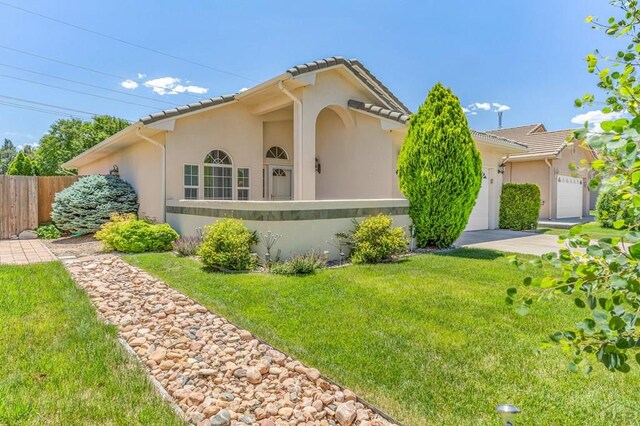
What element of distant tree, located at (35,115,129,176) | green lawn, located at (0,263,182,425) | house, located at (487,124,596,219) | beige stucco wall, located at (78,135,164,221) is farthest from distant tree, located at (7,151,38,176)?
house, located at (487,124,596,219)

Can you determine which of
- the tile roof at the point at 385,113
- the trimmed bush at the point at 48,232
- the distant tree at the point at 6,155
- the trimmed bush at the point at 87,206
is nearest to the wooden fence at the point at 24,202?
the trimmed bush at the point at 48,232

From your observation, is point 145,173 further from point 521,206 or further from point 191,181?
point 521,206

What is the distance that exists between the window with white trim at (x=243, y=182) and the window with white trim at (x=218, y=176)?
324 millimetres

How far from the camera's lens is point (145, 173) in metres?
13.3

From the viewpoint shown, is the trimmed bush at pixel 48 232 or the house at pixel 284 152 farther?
the trimmed bush at pixel 48 232

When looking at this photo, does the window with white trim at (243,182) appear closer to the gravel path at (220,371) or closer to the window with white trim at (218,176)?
the window with white trim at (218,176)

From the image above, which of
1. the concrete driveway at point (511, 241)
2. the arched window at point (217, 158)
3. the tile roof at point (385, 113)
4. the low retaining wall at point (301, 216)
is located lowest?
the concrete driveway at point (511, 241)

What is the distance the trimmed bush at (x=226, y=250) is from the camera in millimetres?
7867

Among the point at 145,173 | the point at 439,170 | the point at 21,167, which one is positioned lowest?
the point at 439,170

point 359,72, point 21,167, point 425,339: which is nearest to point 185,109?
point 359,72

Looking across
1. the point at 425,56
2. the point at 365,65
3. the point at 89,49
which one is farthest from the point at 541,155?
the point at 89,49

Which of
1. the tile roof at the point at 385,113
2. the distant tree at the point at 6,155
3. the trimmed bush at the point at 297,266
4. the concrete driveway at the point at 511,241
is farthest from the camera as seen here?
the distant tree at the point at 6,155

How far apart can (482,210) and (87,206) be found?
1567 cm

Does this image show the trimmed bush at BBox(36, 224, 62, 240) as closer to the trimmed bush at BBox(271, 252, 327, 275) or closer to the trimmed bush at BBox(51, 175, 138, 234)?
the trimmed bush at BBox(51, 175, 138, 234)
